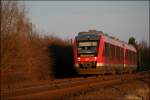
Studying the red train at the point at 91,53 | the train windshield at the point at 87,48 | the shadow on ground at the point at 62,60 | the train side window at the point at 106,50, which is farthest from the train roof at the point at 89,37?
the shadow on ground at the point at 62,60

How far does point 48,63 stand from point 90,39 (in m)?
6.20

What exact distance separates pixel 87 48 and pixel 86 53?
438 mm

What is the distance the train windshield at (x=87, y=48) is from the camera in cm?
2702

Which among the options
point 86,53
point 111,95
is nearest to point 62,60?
point 86,53

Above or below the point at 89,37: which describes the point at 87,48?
below

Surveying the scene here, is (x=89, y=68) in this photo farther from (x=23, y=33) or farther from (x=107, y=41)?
(x=23, y=33)

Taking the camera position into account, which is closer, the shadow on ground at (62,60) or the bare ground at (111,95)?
the bare ground at (111,95)

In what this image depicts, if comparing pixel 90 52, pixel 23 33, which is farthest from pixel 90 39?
pixel 23 33

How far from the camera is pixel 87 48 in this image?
27188 millimetres

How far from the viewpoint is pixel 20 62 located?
87.8ft

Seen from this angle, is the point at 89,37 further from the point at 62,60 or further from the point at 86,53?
the point at 62,60

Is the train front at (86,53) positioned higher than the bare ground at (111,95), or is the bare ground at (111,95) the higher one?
the train front at (86,53)

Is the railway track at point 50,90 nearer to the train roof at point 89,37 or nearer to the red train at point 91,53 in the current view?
the red train at point 91,53

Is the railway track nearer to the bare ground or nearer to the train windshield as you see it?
the bare ground
